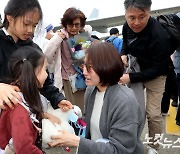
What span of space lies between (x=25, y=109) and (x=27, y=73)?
0.69 feet

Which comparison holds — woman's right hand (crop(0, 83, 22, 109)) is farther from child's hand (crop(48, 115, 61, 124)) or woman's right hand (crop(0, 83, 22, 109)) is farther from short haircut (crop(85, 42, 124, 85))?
short haircut (crop(85, 42, 124, 85))

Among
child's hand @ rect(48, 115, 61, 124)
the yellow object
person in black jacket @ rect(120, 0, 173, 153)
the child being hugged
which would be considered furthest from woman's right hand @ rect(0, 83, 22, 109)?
the yellow object

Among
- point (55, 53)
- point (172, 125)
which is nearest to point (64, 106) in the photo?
point (55, 53)

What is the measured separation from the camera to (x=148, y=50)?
2.62 m

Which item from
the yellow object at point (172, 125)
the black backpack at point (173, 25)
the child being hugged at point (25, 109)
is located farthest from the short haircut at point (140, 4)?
the yellow object at point (172, 125)

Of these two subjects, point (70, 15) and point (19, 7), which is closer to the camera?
point (19, 7)

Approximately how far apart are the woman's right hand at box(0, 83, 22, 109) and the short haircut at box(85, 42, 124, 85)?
0.49 m

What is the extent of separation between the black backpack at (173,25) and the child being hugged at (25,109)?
1445mm

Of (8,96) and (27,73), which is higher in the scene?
(27,73)

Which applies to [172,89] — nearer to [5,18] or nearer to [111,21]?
[5,18]

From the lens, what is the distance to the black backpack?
2.67m

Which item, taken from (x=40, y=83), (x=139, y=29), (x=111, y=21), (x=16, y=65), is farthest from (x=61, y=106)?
(x=111, y=21)

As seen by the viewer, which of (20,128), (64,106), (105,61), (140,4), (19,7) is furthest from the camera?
(140,4)

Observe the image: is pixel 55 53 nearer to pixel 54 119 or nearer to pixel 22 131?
pixel 54 119
